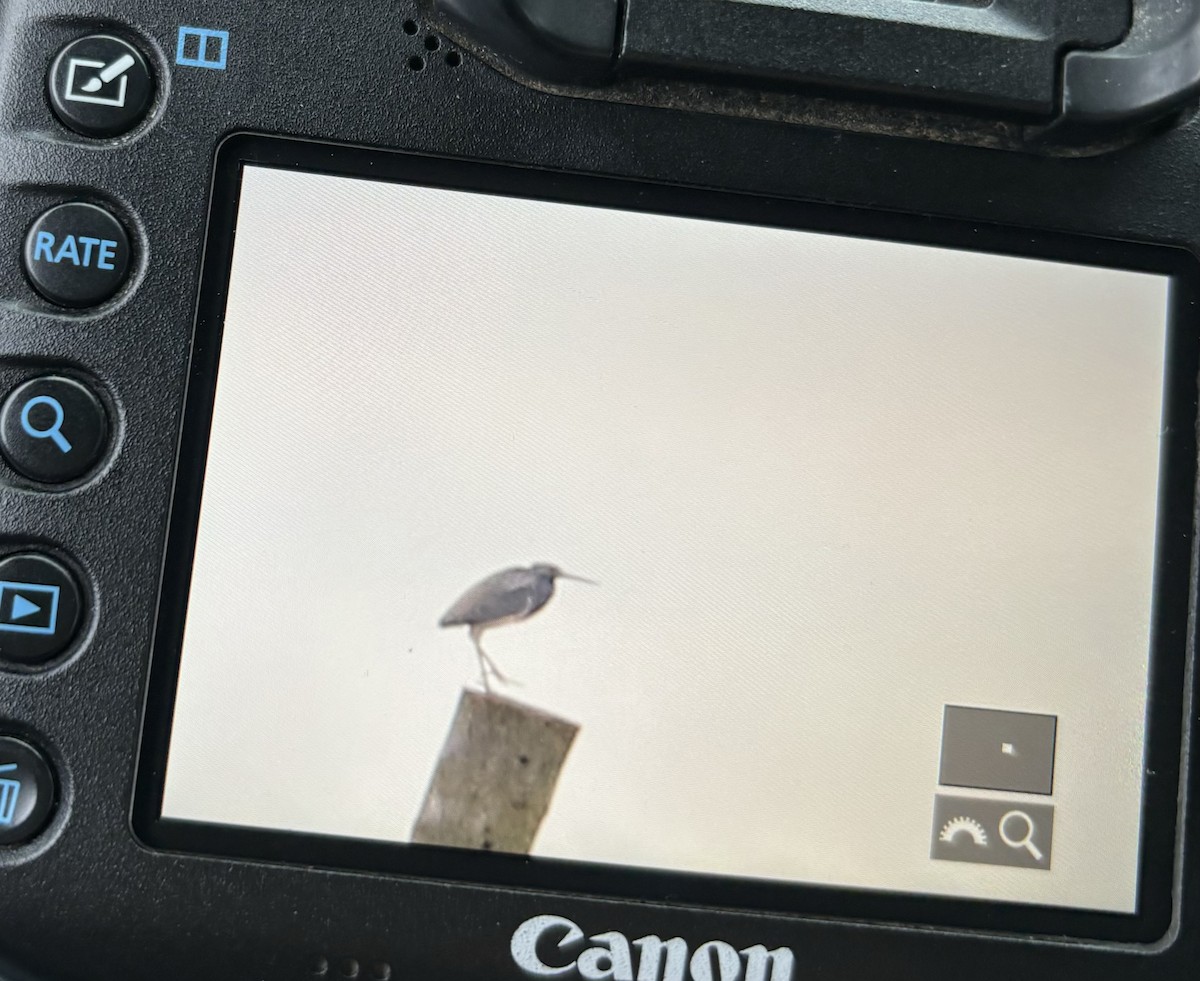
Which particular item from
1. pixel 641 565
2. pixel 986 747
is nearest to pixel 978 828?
pixel 986 747

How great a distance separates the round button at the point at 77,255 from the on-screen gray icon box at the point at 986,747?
1.03 feet

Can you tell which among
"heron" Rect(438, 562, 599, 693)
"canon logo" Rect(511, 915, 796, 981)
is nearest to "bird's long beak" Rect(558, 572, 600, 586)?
"heron" Rect(438, 562, 599, 693)

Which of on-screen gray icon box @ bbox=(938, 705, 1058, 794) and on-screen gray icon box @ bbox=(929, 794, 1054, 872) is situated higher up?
on-screen gray icon box @ bbox=(938, 705, 1058, 794)

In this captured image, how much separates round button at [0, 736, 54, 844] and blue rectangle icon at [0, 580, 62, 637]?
37 millimetres

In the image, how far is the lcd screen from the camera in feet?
1.27

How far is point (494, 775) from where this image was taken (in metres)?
0.39

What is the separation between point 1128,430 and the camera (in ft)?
1.34

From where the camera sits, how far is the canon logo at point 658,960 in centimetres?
40

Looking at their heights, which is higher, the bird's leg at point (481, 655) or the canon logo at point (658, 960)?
the bird's leg at point (481, 655)

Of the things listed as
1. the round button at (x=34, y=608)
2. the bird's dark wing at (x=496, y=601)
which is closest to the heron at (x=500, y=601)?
the bird's dark wing at (x=496, y=601)

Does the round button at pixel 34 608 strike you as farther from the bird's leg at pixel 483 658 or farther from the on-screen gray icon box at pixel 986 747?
the on-screen gray icon box at pixel 986 747

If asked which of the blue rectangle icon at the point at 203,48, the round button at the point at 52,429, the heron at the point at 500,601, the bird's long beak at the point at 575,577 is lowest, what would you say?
the heron at the point at 500,601

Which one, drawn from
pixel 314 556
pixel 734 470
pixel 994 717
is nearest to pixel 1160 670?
pixel 994 717

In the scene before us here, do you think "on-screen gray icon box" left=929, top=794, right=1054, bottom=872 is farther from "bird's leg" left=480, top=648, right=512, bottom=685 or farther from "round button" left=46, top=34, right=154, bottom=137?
"round button" left=46, top=34, right=154, bottom=137
